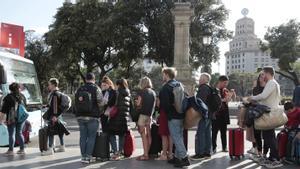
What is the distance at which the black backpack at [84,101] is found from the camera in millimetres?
9570

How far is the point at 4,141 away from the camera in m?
12.0

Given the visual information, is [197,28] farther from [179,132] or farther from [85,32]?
[179,132]

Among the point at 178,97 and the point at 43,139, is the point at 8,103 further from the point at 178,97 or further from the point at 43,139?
the point at 178,97

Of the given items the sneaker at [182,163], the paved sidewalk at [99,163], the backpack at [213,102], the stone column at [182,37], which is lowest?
the paved sidewalk at [99,163]

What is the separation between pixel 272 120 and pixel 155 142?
9.02 ft

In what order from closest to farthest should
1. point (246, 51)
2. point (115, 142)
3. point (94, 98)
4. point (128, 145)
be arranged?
1. point (94, 98)
2. point (115, 142)
3. point (128, 145)
4. point (246, 51)

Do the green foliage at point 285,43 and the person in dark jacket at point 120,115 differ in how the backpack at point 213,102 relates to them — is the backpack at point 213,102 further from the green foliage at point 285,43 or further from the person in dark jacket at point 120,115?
the green foliage at point 285,43

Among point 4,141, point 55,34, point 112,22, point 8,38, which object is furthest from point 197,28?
point 4,141

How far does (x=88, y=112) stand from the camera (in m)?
9.61

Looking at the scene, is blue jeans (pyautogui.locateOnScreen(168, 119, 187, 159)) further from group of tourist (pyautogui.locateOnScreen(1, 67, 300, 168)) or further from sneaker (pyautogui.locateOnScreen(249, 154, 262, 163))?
sneaker (pyautogui.locateOnScreen(249, 154, 262, 163))

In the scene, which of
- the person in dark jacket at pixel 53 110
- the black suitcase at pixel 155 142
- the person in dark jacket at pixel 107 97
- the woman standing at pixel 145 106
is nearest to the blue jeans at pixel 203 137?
the black suitcase at pixel 155 142

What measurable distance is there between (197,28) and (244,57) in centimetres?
12722

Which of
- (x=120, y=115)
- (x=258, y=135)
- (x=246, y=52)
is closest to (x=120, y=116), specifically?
(x=120, y=115)

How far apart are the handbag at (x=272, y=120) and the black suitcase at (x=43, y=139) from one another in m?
4.86
